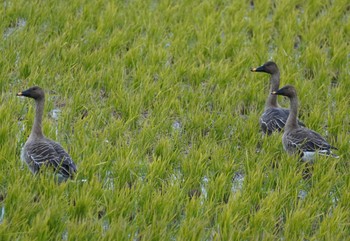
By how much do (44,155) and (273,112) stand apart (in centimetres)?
229

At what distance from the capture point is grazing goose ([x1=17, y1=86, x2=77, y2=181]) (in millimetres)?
4891

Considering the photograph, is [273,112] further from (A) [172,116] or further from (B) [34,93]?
(B) [34,93]

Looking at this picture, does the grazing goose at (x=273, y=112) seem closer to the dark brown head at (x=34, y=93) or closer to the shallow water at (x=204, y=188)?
the shallow water at (x=204, y=188)

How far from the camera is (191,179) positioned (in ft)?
17.0

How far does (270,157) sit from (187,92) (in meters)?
1.37

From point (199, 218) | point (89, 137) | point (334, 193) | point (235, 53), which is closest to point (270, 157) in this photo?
point (334, 193)

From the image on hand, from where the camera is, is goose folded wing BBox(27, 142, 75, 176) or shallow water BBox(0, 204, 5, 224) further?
goose folded wing BBox(27, 142, 75, 176)

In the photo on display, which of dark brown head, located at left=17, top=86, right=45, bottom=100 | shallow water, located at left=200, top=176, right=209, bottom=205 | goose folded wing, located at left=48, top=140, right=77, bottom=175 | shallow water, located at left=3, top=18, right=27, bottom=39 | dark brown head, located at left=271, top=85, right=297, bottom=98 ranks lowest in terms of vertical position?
shallow water, located at left=200, top=176, right=209, bottom=205

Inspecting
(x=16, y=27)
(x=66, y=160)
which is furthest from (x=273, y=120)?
(x=16, y=27)

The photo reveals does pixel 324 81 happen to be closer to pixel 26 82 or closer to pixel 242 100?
pixel 242 100

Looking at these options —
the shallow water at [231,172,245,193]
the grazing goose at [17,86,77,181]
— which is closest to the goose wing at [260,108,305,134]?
the shallow water at [231,172,245,193]

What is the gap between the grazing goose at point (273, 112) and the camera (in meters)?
6.11

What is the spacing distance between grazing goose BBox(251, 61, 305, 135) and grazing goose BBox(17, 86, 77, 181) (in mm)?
1983

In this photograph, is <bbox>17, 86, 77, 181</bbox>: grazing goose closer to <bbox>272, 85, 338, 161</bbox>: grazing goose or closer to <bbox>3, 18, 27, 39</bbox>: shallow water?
<bbox>272, 85, 338, 161</bbox>: grazing goose
